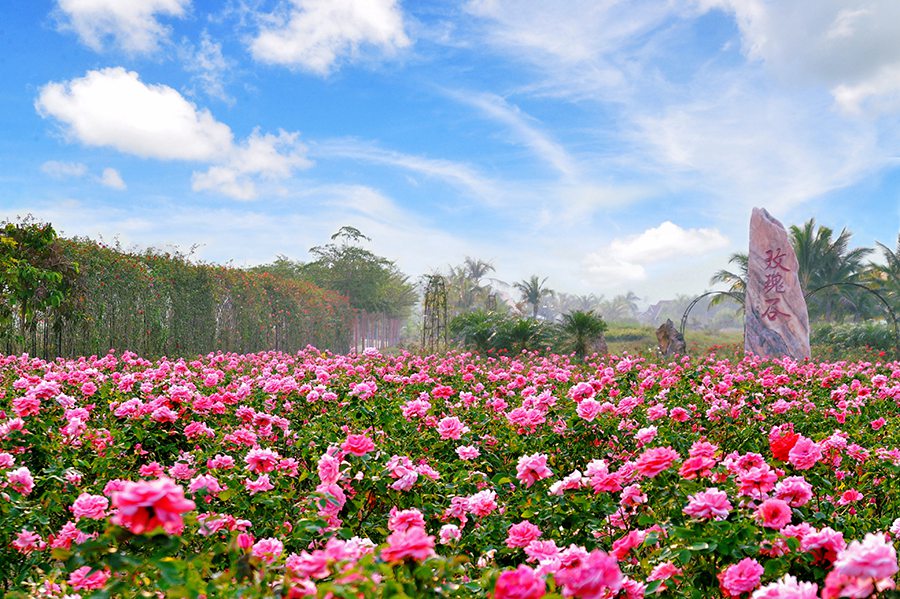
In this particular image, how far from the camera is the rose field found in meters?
1.38

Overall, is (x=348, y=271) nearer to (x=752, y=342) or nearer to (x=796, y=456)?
(x=752, y=342)

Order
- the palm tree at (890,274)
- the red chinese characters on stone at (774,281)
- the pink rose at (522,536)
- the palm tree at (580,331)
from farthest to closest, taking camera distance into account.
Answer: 1. the palm tree at (890,274)
2. the palm tree at (580,331)
3. the red chinese characters on stone at (774,281)
4. the pink rose at (522,536)

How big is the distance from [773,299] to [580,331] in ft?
13.8

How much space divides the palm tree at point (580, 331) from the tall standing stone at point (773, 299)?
10.8ft

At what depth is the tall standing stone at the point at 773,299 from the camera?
535 inches

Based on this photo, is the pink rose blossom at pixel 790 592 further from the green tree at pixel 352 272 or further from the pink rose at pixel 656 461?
the green tree at pixel 352 272

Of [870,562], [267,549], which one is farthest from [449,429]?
[870,562]

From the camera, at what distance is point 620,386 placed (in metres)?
5.31

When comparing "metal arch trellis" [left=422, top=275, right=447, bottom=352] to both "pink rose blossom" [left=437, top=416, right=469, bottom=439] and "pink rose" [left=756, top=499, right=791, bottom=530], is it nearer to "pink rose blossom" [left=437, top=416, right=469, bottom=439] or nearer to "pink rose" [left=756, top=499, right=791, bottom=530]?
"pink rose blossom" [left=437, top=416, right=469, bottom=439]

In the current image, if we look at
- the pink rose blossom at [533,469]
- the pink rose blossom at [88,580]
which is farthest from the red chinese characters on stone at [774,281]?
the pink rose blossom at [88,580]

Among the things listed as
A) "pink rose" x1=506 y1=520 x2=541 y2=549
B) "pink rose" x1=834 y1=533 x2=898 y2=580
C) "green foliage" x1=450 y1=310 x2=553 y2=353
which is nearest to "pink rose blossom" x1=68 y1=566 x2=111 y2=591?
"pink rose" x1=506 y1=520 x2=541 y2=549

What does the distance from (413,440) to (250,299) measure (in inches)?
518

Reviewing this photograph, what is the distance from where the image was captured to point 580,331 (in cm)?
1573

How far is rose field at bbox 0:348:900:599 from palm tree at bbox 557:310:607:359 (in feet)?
35.1
